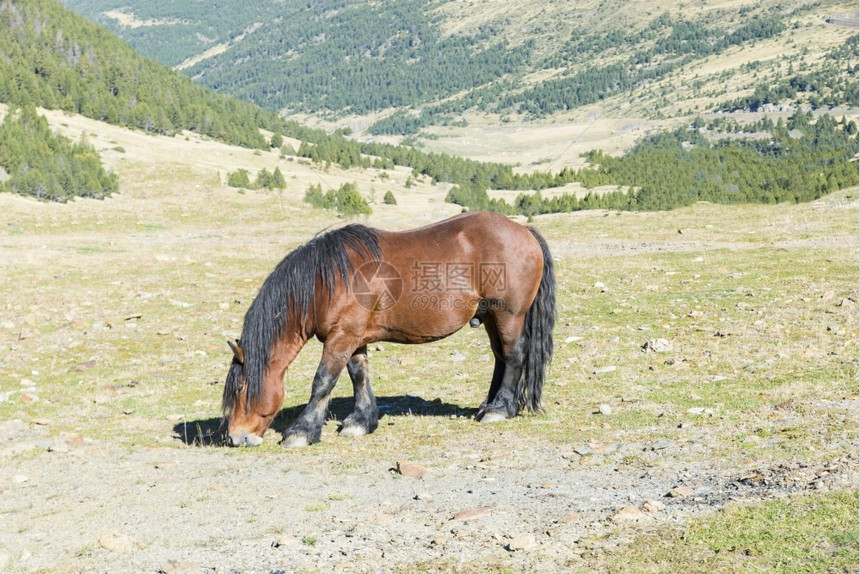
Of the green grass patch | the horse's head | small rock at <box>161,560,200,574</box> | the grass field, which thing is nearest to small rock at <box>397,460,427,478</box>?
the grass field

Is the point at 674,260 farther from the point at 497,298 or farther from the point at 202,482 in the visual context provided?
the point at 202,482

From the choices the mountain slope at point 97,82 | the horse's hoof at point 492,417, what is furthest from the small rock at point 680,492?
the mountain slope at point 97,82

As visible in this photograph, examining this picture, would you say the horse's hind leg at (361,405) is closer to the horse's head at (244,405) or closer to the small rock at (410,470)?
the horse's head at (244,405)

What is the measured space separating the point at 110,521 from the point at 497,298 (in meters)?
5.14

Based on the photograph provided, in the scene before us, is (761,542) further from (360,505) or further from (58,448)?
(58,448)

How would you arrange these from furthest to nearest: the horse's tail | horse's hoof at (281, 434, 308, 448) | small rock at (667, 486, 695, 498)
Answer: the horse's tail, horse's hoof at (281, 434, 308, 448), small rock at (667, 486, 695, 498)

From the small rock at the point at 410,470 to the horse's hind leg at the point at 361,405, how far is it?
190cm

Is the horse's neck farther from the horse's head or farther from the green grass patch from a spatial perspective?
the green grass patch

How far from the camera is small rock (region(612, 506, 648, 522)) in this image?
612cm

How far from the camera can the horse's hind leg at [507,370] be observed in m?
10.2

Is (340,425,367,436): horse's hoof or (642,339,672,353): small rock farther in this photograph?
(642,339,672,353): small rock

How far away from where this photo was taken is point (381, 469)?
831 cm

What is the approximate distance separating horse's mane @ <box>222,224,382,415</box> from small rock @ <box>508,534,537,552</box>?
4.45m

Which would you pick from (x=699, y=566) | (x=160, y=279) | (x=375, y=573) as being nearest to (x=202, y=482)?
(x=375, y=573)
